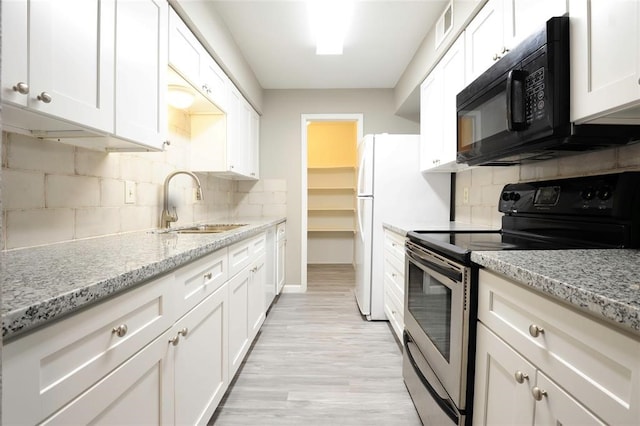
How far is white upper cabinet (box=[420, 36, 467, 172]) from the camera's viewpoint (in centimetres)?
→ 212

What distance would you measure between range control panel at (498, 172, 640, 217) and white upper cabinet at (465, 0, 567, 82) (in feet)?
2.03

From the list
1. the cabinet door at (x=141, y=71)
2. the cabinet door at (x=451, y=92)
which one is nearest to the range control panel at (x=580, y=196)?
the cabinet door at (x=451, y=92)

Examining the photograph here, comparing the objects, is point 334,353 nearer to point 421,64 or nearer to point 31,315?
point 31,315

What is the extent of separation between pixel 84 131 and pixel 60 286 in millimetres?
683

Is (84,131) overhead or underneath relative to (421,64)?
underneath

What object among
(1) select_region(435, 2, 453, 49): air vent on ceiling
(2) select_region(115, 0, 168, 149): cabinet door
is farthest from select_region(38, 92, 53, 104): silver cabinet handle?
(1) select_region(435, 2, 453, 49): air vent on ceiling

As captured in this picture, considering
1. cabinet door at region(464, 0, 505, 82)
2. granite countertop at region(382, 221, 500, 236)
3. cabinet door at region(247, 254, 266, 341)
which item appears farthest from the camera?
cabinet door at region(247, 254, 266, 341)

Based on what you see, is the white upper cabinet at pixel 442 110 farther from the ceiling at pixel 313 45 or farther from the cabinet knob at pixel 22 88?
the cabinet knob at pixel 22 88

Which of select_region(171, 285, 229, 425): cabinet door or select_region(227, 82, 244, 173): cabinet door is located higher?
select_region(227, 82, 244, 173): cabinet door

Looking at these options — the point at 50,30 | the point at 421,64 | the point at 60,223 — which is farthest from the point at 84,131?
the point at 421,64

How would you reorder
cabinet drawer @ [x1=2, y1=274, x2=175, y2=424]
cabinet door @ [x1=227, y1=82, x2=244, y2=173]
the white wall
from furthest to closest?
the white wall → cabinet door @ [x1=227, y1=82, x2=244, y2=173] → cabinet drawer @ [x1=2, y1=274, x2=175, y2=424]

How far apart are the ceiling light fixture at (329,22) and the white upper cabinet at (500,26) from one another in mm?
857

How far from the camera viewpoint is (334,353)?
2.34 meters

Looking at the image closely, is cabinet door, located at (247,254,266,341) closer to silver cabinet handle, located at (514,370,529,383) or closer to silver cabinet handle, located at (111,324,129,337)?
→ silver cabinet handle, located at (111,324,129,337)
